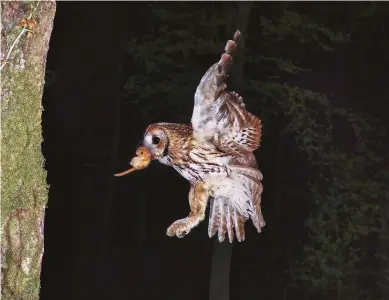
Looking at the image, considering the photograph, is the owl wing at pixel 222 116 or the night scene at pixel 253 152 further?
the night scene at pixel 253 152

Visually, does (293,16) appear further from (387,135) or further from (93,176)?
(93,176)

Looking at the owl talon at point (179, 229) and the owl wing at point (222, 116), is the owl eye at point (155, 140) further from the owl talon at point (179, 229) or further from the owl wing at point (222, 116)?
the owl talon at point (179, 229)

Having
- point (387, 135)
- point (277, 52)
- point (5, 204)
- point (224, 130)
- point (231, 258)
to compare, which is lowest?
point (231, 258)

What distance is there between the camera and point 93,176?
2.33 meters

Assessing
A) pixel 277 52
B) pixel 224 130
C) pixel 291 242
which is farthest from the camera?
pixel 291 242

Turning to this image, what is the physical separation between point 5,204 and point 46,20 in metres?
0.28

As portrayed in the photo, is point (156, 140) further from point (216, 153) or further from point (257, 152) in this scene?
point (257, 152)

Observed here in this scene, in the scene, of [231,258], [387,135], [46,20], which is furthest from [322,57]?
[46,20]

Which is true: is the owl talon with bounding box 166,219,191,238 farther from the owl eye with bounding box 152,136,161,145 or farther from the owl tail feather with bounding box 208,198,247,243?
the owl eye with bounding box 152,136,161,145

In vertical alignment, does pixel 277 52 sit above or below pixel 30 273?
above

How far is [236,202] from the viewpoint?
132 cm

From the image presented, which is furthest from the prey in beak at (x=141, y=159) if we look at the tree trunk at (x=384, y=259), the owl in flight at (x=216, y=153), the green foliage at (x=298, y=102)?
the tree trunk at (x=384, y=259)

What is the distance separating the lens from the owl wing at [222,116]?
1.04m

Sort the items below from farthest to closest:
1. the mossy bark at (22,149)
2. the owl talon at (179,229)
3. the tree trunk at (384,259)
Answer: the tree trunk at (384,259) → the owl talon at (179,229) → the mossy bark at (22,149)
